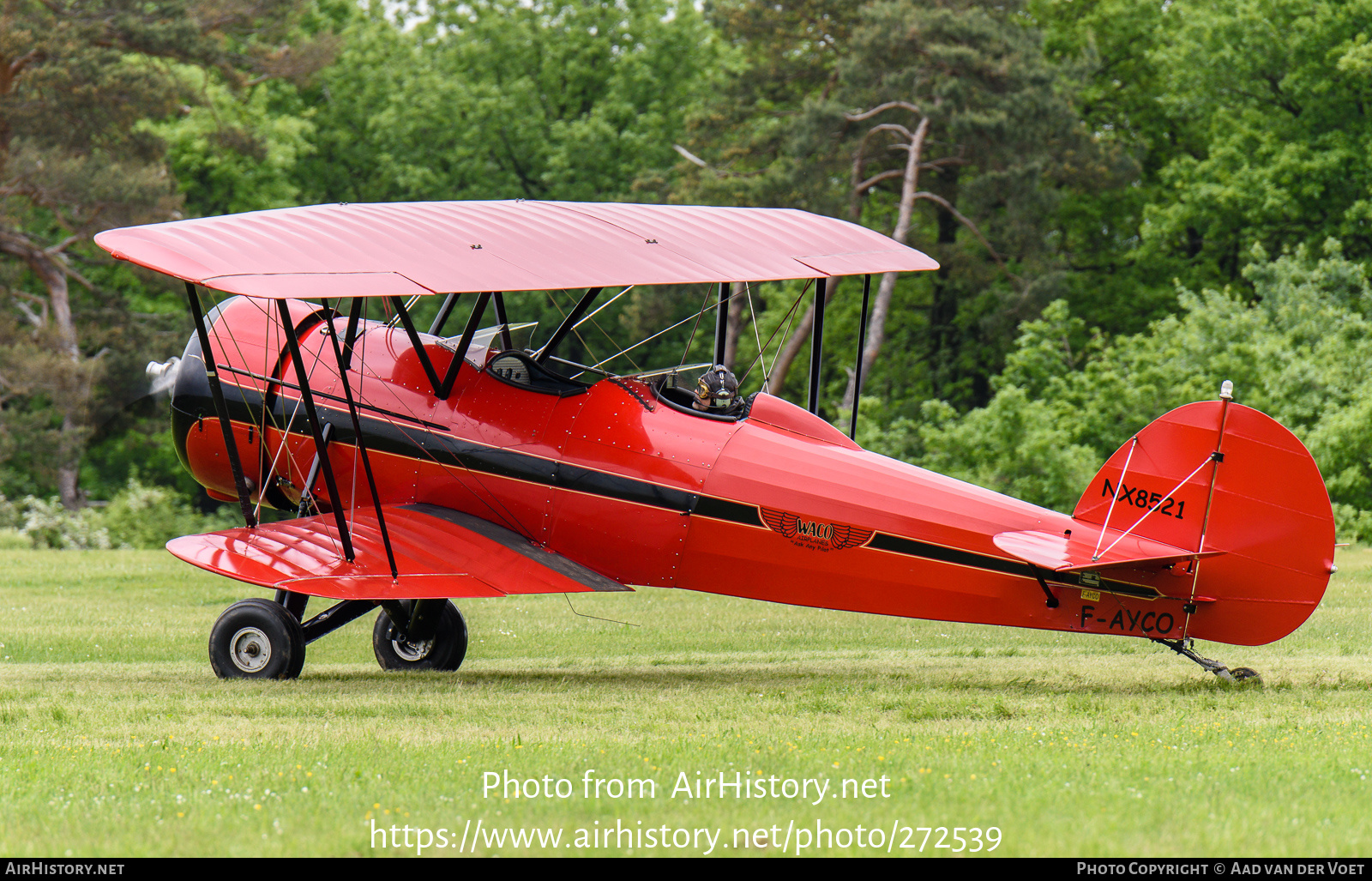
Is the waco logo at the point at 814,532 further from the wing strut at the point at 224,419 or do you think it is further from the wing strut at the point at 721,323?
the wing strut at the point at 224,419

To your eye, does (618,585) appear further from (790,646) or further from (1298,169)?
(1298,169)

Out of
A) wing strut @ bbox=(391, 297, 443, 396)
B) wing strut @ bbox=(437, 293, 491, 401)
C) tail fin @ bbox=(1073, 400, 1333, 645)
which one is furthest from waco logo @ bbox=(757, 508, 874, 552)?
wing strut @ bbox=(391, 297, 443, 396)

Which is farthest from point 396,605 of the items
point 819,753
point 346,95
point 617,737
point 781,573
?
point 346,95

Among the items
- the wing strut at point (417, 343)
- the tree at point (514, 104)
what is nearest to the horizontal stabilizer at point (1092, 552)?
the wing strut at point (417, 343)

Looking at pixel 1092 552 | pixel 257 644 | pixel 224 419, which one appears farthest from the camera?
pixel 224 419

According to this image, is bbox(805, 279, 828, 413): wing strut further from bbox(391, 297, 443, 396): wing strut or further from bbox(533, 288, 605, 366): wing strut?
bbox(391, 297, 443, 396): wing strut

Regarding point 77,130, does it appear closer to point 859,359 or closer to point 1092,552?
point 859,359

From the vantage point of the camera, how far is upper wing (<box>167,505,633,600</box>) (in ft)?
29.3

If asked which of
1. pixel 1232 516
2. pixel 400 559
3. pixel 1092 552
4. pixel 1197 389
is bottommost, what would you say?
pixel 1197 389

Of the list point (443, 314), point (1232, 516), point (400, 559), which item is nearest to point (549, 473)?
point (400, 559)

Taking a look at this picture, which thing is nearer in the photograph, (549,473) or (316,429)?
(316,429)

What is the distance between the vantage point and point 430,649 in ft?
35.4

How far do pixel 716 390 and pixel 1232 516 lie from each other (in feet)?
11.0

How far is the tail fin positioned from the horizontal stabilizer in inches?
1.0
